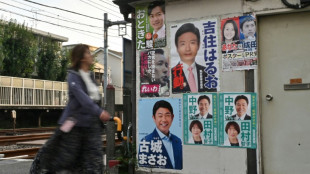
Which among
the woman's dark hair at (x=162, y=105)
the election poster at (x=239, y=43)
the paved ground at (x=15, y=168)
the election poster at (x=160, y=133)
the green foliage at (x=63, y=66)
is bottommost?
the paved ground at (x=15, y=168)

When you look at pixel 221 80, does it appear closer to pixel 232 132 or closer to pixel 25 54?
pixel 232 132

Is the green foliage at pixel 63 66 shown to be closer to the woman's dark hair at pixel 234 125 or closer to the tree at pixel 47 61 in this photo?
the tree at pixel 47 61

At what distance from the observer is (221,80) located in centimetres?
586

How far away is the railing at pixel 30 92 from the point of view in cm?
2970

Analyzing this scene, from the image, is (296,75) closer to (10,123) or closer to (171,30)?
(171,30)

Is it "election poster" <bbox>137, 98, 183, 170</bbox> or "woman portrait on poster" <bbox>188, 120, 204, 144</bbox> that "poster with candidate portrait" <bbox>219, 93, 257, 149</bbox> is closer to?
"woman portrait on poster" <bbox>188, 120, 204, 144</bbox>

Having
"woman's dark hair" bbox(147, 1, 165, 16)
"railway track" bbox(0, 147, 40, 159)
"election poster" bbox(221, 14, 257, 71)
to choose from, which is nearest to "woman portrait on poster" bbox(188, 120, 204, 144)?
"election poster" bbox(221, 14, 257, 71)

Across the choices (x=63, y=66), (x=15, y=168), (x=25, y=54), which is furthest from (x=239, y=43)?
(x=63, y=66)

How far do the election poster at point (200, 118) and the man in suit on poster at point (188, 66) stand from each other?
0.56 ft

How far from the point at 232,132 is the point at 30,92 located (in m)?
29.7

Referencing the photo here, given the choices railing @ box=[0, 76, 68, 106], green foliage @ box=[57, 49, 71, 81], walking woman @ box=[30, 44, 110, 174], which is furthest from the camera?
green foliage @ box=[57, 49, 71, 81]

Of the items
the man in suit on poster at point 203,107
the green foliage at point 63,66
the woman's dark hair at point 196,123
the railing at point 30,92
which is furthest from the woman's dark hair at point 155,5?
the green foliage at point 63,66

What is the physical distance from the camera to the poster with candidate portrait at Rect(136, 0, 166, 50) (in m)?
6.52

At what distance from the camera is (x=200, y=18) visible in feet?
20.0
